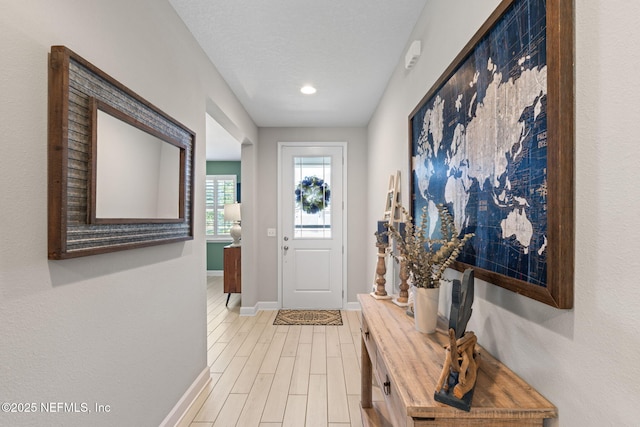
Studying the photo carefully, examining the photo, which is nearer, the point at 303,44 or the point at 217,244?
the point at 303,44

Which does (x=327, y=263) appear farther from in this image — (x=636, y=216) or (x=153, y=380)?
(x=636, y=216)

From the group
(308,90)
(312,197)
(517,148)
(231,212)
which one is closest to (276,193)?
(312,197)

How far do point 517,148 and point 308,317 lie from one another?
3.71m

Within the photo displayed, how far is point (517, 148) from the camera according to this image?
98cm

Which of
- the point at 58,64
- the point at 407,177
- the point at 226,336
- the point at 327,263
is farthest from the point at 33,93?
the point at 327,263

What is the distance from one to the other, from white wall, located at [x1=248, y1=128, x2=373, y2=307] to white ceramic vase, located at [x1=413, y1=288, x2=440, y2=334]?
10.5 ft

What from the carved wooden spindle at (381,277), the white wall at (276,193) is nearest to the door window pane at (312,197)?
the white wall at (276,193)

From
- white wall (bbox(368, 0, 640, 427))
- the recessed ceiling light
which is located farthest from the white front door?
white wall (bbox(368, 0, 640, 427))

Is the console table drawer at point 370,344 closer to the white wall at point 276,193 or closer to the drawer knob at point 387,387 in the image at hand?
the drawer knob at point 387,387

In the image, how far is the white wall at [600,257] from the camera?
2.18 feet

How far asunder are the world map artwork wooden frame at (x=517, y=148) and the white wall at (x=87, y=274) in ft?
4.80

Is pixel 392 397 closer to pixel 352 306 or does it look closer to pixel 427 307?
pixel 427 307

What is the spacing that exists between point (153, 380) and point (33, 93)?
146cm

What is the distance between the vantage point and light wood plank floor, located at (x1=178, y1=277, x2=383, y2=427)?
2.17m
